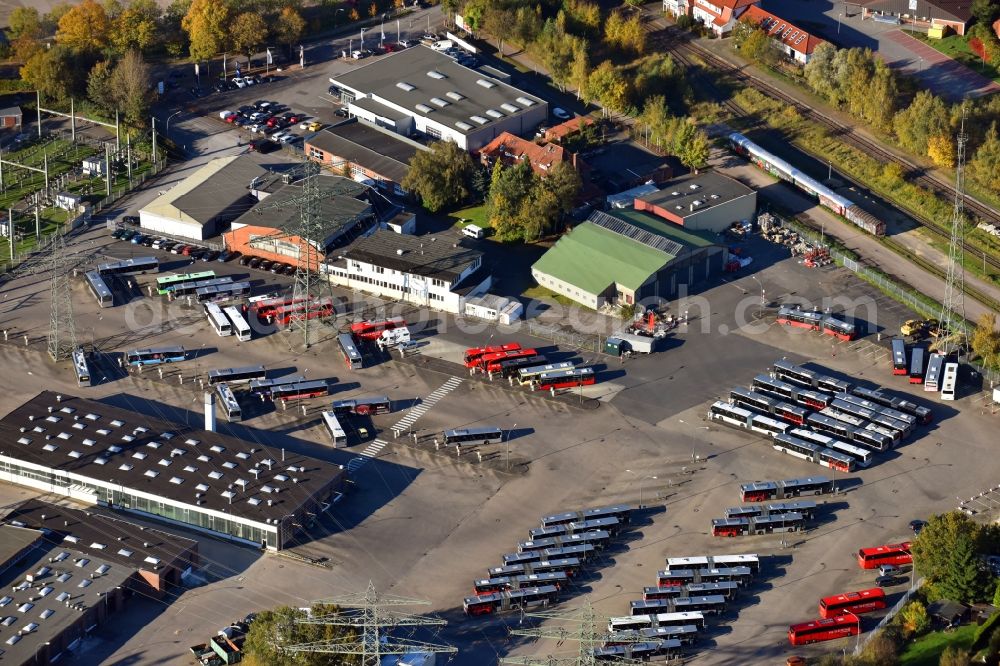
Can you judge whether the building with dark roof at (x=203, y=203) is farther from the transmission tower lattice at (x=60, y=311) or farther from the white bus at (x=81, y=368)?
the white bus at (x=81, y=368)

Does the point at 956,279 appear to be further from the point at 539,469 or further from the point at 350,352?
the point at 350,352

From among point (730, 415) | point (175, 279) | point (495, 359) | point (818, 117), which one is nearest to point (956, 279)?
point (730, 415)

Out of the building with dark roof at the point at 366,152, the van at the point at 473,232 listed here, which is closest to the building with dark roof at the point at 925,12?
the building with dark roof at the point at 366,152

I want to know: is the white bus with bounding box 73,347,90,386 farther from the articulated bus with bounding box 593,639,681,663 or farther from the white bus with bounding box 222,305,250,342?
the articulated bus with bounding box 593,639,681,663

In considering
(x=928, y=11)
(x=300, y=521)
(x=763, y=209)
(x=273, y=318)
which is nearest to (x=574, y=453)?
(x=300, y=521)

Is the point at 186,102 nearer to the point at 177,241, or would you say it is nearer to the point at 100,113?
the point at 100,113

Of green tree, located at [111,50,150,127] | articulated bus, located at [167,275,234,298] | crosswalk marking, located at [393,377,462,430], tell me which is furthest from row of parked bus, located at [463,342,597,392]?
green tree, located at [111,50,150,127]
